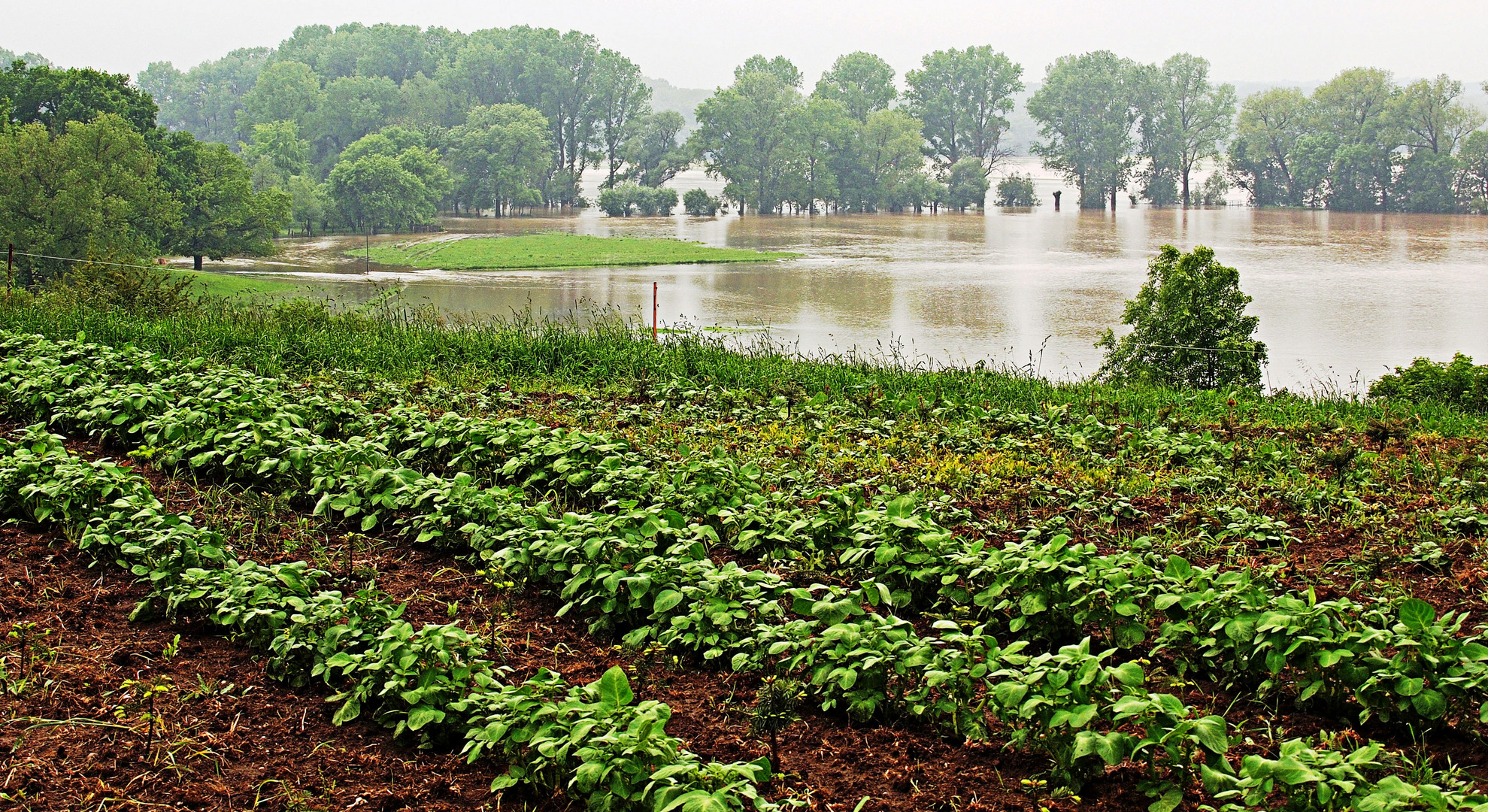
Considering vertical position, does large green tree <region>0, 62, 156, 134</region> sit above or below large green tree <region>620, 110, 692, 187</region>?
below

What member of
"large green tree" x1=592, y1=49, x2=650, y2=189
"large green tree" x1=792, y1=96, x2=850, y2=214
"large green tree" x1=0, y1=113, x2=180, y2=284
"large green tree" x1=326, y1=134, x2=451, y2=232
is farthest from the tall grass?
"large green tree" x1=592, y1=49, x2=650, y2=189

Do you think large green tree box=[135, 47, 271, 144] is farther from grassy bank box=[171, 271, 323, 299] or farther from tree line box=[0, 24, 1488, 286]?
grassy bank box=[171, 271, 323, 299]

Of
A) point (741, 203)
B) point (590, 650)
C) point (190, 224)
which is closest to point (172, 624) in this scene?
point (590, 650)

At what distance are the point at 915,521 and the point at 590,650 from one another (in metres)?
1.40

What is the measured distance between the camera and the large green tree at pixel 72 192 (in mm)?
30719

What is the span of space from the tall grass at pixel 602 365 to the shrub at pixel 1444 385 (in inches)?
31.4

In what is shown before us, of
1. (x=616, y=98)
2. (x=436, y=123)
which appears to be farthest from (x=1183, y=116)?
(x=436, y=123)

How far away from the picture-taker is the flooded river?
21438mm

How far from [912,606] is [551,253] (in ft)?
142

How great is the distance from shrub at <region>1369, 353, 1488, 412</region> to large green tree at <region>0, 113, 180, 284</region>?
94.3 ft

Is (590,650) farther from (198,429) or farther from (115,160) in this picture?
(115,160)

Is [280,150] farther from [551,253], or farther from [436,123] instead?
[551,253]

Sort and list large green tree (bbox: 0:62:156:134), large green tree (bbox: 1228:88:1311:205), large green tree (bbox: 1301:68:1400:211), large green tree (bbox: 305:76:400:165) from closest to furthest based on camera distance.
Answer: large green tree (bbox: 0:62:156:134), large green tree (bbox: 1301:68:1400:211), large green tree (bbox: 1228:88:1311:205), large green tree (bbox: 305:76:400:165)

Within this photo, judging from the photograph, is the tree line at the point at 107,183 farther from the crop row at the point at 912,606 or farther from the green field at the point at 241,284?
the crop row at the point at 912,606
